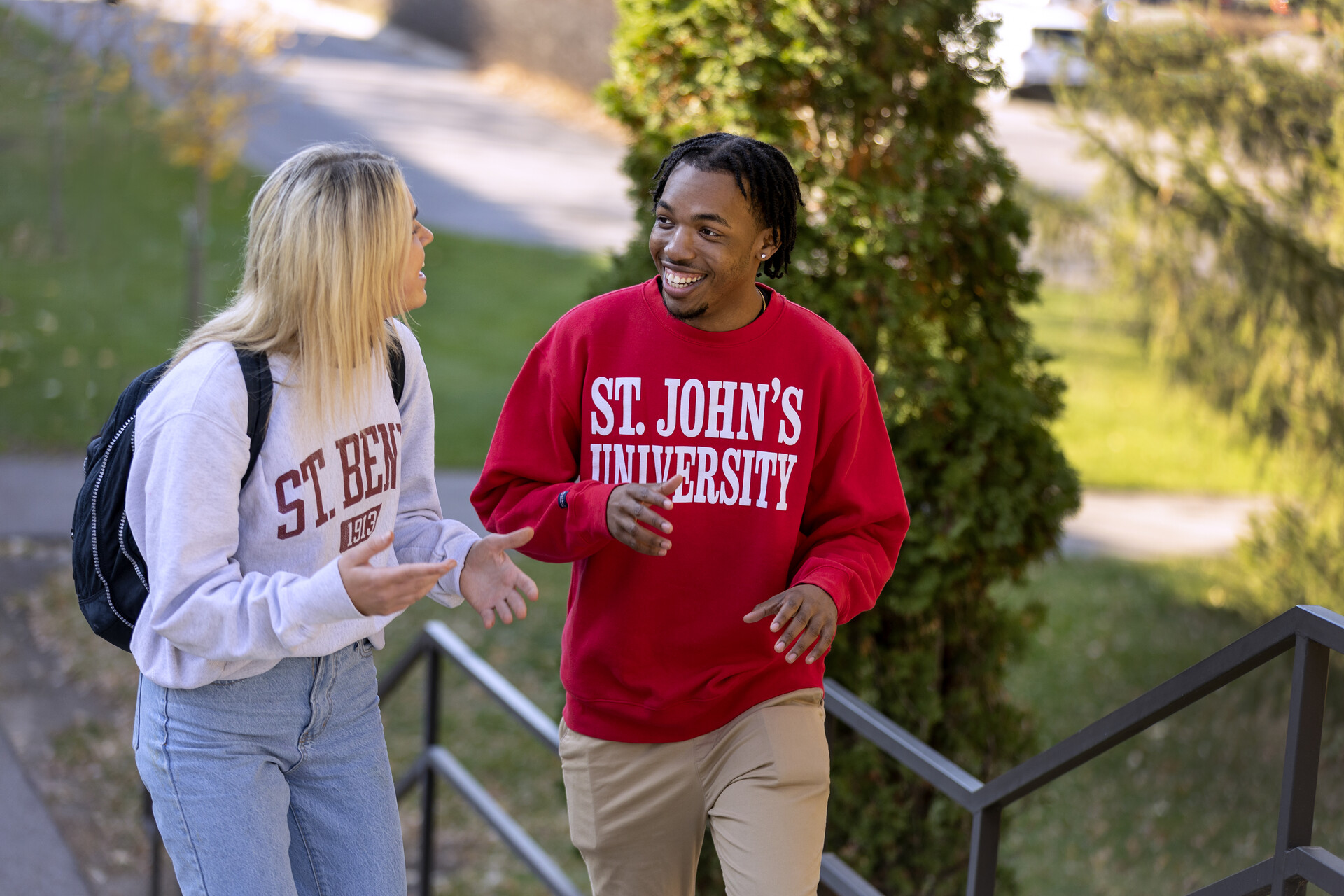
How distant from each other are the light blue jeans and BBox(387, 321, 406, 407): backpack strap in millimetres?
428

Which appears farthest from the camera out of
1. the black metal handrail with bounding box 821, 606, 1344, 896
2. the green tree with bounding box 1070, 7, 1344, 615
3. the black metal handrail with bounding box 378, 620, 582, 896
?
the green tree with bounding box 1070, 7, 1344, 615

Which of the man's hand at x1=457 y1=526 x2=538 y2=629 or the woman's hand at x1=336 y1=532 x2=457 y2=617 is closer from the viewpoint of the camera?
the woman's hand at x1=336 y1=532 x2=457 y2=617

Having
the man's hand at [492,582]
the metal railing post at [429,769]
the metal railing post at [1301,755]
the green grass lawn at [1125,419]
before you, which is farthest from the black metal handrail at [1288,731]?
the green grass lawn at [1125,419]

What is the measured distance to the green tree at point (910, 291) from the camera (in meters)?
3.17

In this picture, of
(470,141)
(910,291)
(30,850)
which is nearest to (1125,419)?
(470,141)

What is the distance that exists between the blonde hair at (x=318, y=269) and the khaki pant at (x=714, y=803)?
790 mm

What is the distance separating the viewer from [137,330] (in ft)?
36.3

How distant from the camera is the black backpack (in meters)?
1.93

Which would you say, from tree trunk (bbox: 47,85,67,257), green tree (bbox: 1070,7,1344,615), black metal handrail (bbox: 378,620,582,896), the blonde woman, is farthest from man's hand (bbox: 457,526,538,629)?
tree trunk (bbox: 47,85,67,257)

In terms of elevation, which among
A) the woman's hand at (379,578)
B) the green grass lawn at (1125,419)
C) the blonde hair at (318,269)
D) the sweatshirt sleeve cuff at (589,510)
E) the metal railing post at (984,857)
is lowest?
the green grass lawn at (1125,419)

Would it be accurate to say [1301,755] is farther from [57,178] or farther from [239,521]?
[57,178]

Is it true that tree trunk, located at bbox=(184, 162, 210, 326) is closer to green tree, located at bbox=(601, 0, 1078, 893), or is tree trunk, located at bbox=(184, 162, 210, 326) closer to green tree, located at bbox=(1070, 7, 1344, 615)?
green tree, located at bbox=(601, 0, 1078, 893)

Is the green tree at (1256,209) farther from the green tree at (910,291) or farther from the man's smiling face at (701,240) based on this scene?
the man's smiling face at (701,240)

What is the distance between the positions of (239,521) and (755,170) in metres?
1.00
